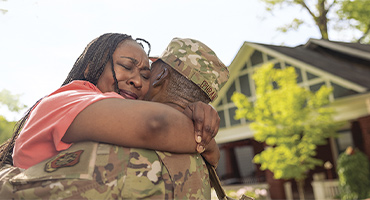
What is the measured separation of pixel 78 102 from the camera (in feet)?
4.66

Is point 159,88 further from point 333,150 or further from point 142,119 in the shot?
point 333,150

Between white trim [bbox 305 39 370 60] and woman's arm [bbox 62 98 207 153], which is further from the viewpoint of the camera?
white trim [bbox 305 39 370 60]

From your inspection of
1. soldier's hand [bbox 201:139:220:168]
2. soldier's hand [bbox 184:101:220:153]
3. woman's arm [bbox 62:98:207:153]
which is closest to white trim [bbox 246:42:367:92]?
soldier's hand [bbox 201:139:220:168]

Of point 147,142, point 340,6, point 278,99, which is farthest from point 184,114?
point 340,6

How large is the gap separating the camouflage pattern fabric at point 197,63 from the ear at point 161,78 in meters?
0.05

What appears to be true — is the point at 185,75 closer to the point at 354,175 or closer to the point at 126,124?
the point at 126,124

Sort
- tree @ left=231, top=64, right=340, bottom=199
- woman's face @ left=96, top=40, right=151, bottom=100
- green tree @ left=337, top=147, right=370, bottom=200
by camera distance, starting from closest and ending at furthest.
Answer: woman's face @ left=96, top=40, right=151, bottom=100
green tree @ left=337, top=147, right=370, bottom=200
tree @ left=231, top=64, right=340, bottom=199

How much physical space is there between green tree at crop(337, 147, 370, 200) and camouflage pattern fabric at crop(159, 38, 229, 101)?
14.2 meters

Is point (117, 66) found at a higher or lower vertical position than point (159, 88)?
higher

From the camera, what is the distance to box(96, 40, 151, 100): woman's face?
6.34 ft

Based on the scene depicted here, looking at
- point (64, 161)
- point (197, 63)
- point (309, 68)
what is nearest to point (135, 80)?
point (197, 63)

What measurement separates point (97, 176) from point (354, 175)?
14.9 m

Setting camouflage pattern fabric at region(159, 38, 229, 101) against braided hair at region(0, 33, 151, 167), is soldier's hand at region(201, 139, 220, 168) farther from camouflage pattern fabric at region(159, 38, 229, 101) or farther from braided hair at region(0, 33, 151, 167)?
braided hair at region(0, 33, 151, 167)

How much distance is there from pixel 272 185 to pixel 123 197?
788 inches
